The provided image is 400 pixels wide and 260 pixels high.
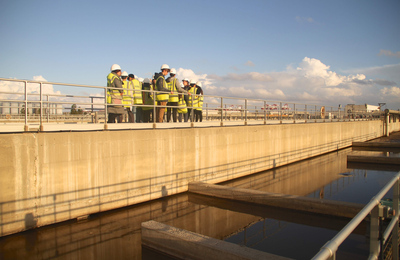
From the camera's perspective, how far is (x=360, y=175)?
1541 cm

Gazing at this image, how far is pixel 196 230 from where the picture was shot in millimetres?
7777

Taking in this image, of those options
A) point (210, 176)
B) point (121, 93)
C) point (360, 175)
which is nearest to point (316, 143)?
point (360, 175)

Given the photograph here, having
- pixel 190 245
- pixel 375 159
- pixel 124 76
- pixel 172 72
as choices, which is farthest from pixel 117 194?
pixel 375 159

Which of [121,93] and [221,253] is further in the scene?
[121,93]

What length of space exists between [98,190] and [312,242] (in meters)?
5.48

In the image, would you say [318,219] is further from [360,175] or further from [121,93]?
[360,175]

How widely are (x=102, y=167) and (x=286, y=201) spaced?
17.3ft

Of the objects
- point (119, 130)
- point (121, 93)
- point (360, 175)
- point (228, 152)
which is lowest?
point (360, 175)

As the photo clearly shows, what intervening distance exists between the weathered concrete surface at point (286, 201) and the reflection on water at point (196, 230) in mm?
195

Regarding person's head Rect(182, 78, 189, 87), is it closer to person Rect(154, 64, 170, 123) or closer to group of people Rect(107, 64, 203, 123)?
group of people Rect(107, 64, 203, 123)

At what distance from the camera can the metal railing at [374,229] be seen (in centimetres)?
191

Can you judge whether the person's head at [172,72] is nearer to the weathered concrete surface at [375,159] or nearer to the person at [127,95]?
the person at [127,95]

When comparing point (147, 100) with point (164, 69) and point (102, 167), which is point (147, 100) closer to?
point (164, 69)

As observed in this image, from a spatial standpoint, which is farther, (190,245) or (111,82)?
(111,82)
